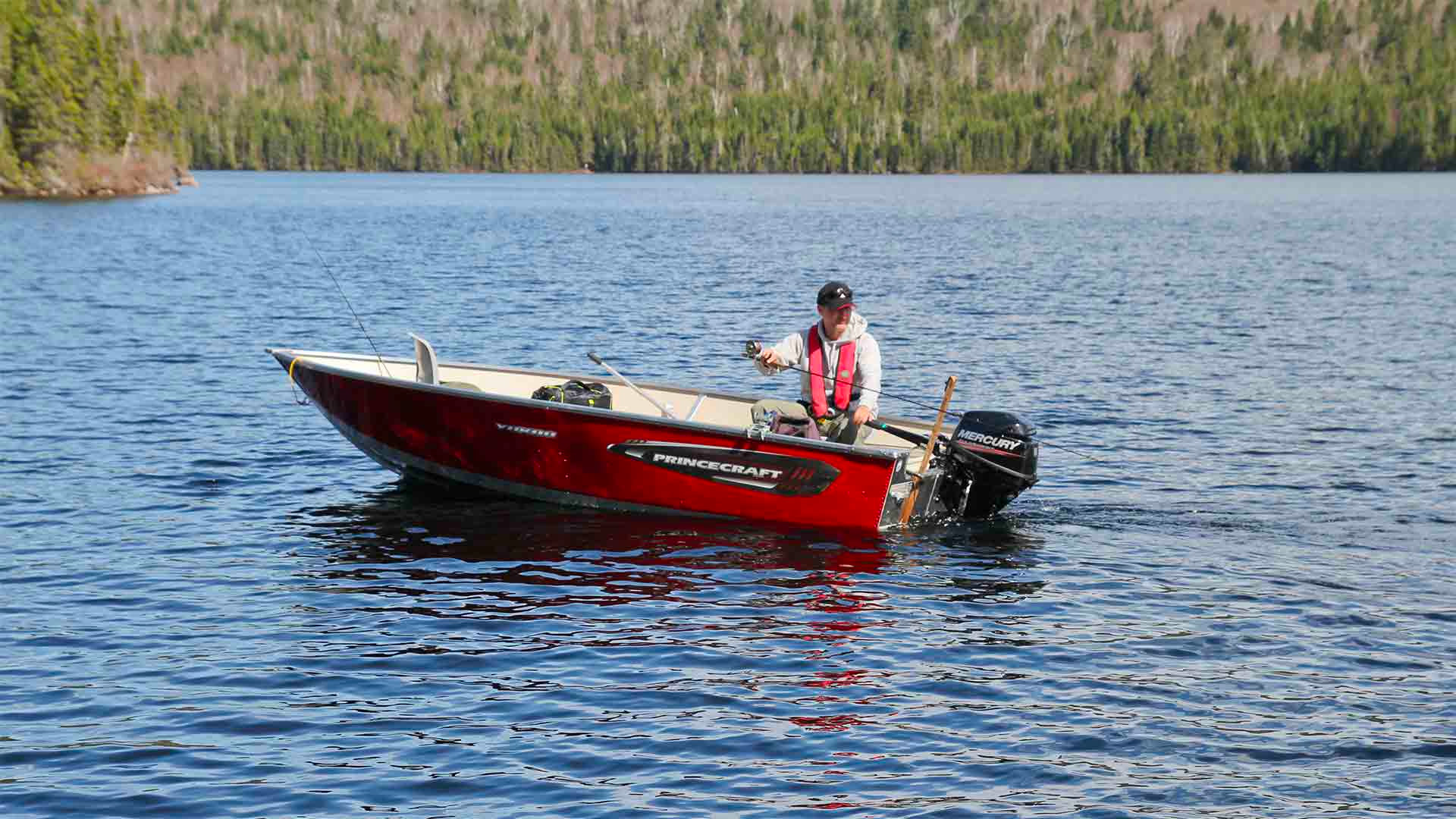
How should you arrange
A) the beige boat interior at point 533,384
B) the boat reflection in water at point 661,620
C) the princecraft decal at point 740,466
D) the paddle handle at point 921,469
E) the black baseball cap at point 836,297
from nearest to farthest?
the boat reflection in water at point 661,620 → the black baseball cap at point 836,297 → the paddle handle at point 921,469 → the princecraft decal at point 740,466 → the beige boat interior at point 533,384

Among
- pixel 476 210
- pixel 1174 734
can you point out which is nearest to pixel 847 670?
pixel 1174 734

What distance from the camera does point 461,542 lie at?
15.5 metres

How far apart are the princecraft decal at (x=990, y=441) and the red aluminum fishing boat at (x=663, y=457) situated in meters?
0.01

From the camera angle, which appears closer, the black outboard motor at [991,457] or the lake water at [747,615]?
the lake water at [747,615]

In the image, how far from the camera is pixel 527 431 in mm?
16047

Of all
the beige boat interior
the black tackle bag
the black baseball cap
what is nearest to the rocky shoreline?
the beige boat interior

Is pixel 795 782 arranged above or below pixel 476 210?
below

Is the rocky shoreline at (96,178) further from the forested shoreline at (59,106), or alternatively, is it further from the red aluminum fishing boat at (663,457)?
the red aluminum fishing boat at (663,457)

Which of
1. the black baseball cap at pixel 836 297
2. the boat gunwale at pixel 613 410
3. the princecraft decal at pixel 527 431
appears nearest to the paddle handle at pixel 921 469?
the boat gunwale at pixel 613 410

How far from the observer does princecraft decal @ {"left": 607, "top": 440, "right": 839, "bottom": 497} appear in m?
15.3

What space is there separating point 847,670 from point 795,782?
2222mm

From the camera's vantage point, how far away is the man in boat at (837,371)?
15.3 meters

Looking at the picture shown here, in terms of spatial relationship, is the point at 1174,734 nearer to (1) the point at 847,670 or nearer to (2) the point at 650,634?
(1) the point at 847,670

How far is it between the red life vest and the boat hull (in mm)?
677
